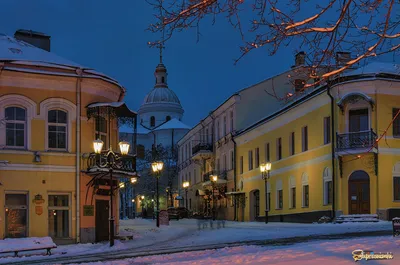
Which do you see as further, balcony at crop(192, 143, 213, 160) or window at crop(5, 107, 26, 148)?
balcony at crop(192, 143, 213, 160)

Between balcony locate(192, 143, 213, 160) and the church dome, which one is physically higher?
the church dome

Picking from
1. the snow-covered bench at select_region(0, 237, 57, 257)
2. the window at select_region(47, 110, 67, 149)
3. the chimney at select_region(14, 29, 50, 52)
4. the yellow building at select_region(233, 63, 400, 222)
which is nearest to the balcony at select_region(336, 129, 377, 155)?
the yellow building at select_region(233, 63, 400, 222)

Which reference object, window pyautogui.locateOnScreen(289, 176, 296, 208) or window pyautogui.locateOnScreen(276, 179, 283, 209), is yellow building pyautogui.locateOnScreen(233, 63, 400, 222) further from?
window pyautogui.locateOnScreen(276, 179, 283, 209)

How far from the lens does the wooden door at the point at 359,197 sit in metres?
32.0

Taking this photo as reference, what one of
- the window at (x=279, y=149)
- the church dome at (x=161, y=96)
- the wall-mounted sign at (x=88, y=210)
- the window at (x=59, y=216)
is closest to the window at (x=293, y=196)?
the window at (x=279, y=149)

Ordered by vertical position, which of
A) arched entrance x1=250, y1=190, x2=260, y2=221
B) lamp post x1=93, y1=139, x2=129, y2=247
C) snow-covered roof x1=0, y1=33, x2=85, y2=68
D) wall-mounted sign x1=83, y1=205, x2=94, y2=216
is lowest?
arched entrance x1=250, y1=190, x2=260, y2=221

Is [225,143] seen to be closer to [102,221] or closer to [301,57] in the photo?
[301,57]

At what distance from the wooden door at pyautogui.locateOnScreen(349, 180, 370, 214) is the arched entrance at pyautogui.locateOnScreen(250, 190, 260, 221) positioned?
14227 millimetres

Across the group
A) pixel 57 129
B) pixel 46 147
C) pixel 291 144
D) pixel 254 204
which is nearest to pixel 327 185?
pixel 291 144

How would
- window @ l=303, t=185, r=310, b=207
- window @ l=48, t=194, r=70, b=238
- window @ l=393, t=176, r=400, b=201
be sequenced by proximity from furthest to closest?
window @ l=303, t=185, r=310, b=207
window @ l=393, t=176, r=400, b=201
window @ l=48, t=194, r=70, b=238

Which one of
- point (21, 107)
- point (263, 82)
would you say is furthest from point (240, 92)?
point (21, 107)

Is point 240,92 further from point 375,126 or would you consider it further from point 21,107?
point 21,107

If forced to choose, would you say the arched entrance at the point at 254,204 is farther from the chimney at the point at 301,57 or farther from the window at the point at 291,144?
the chimney at the point at 301,57

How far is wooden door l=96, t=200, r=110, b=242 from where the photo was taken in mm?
25984
